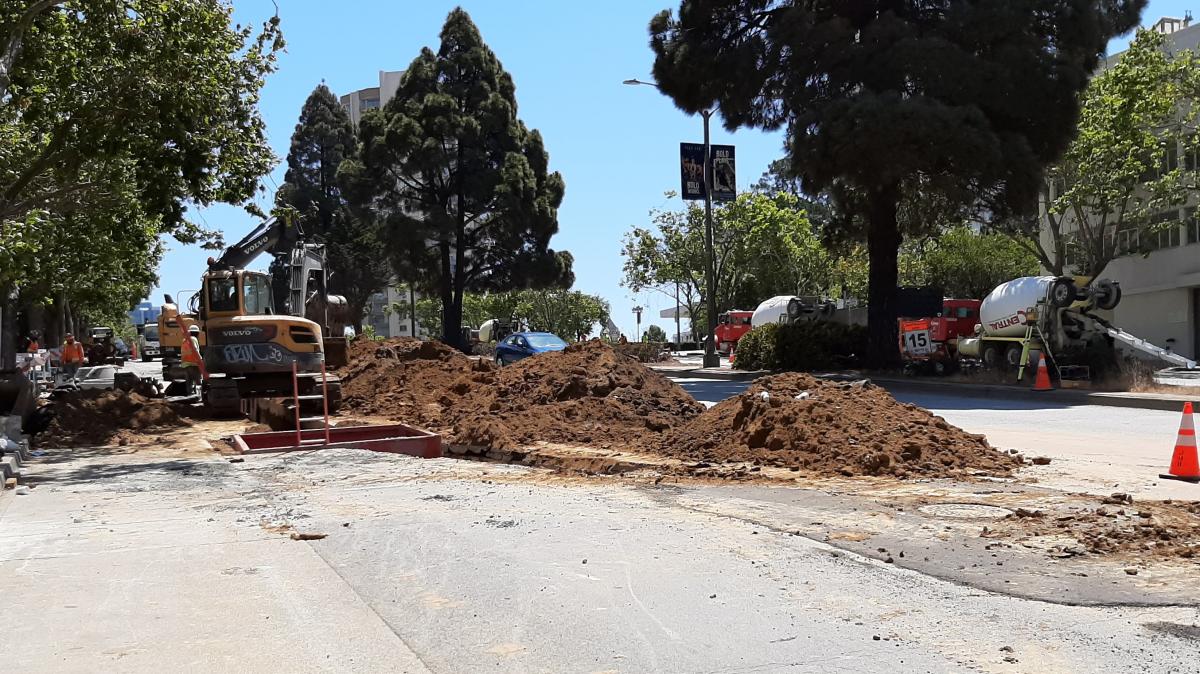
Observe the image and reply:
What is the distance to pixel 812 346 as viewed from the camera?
3272cm

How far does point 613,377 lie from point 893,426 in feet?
20.8

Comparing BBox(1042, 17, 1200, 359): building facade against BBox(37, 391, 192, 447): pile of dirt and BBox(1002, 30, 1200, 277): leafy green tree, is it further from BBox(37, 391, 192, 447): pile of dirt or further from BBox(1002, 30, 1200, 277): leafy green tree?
BBox(37, 391, 192, 447): pile of dirt

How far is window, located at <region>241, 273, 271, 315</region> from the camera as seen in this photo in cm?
2081

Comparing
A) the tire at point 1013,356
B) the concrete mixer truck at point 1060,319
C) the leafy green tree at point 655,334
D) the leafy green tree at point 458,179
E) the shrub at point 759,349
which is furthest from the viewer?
the leafy green tree at point 655,334

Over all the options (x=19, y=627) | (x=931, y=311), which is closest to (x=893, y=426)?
(x=19, y=627)

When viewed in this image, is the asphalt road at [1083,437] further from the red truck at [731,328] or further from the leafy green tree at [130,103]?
the red truck at [731,328]

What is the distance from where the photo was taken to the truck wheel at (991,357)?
29.3m

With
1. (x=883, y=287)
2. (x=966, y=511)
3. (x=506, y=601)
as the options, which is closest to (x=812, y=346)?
(x=883, y=287)

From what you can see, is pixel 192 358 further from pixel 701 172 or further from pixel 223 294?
pixel 701 172

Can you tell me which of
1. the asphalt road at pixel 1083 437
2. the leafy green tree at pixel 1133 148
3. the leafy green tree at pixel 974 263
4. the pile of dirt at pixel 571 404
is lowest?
the asphalt road at pixel 1083 437

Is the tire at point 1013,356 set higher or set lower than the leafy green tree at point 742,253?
lower

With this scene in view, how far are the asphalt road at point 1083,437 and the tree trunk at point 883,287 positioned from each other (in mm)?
6246

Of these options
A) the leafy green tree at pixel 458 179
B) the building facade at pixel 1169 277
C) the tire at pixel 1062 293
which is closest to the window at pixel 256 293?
the tire at pixel 1062 293

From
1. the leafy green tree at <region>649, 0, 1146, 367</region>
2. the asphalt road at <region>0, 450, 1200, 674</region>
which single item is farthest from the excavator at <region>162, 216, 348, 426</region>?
the leafy green tree at <region>649, 0, 1146, 367</region>
